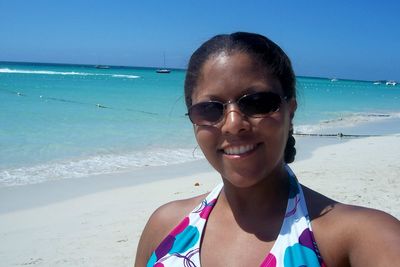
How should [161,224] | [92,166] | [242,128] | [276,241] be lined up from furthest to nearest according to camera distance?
[92,166], [161,224], [242,128], [276,241]

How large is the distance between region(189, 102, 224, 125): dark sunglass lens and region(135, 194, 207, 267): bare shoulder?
0.39m

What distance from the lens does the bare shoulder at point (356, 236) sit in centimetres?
128

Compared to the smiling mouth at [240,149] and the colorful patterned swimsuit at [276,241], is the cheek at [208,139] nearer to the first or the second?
the smiling mouth at [240,149]

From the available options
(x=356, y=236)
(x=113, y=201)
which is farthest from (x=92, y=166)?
(x=356, y=236)

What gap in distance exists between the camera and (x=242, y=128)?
1.56 meters

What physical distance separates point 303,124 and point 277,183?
17.3 meters

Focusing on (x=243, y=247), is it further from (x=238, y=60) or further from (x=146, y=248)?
(x=238, y=60)

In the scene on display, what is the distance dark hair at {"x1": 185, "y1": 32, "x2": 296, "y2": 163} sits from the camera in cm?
159

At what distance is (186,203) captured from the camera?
186 cm

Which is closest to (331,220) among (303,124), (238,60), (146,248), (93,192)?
(238,60)

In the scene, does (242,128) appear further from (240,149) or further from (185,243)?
(185,243)

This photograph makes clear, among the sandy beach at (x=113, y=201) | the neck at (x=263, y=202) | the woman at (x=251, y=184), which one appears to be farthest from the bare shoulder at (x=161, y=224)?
the sandy beach at (x=113, y=201)

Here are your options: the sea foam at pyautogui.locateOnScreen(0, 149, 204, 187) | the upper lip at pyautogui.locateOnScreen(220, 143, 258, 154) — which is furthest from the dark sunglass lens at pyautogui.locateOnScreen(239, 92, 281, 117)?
the sea foam at pyautogui.locateOnScreen(0, 149, 204, 187)

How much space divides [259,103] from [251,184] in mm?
287
